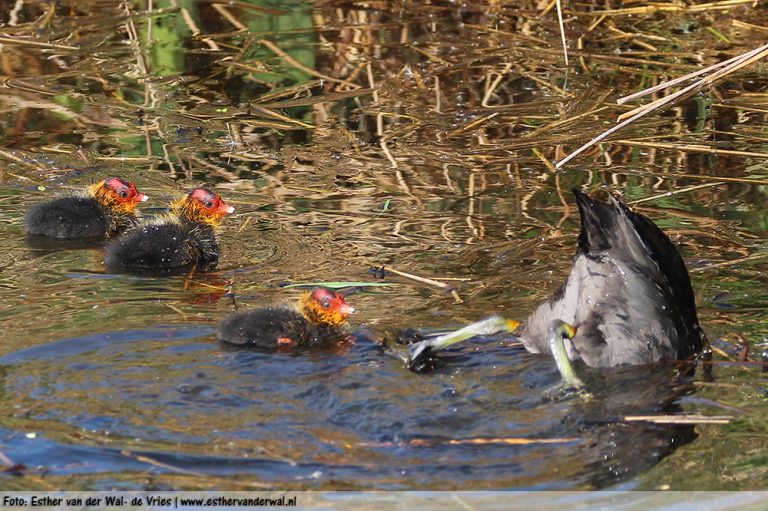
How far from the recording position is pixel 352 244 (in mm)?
5633

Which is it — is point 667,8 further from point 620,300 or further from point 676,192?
point 620,300

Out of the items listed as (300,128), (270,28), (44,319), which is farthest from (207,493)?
(270,28)

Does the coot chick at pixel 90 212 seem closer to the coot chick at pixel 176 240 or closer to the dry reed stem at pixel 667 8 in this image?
the coot chick at pixel 176 240

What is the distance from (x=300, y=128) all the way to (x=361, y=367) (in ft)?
10.5

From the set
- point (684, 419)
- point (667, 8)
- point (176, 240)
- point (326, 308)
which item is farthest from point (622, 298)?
point (667, 8)

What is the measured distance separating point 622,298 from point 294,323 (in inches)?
47.5

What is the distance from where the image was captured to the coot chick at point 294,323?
4504 millimetres

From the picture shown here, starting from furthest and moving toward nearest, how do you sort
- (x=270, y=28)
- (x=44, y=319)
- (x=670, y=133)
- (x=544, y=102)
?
(x=270, y=28) → (x=544, y=102) → (x=670, y=133) → (x=44, y=319)

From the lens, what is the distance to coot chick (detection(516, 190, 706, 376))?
4270 mm

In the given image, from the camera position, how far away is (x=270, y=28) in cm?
929

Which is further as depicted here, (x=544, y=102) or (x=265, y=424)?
(x=544, y=102)

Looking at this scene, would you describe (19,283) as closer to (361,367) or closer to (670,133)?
(361,367)

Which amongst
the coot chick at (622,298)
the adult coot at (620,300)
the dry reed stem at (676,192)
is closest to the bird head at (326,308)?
the adult coot at (620,300)

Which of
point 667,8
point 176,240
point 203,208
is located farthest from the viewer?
point 667,8
